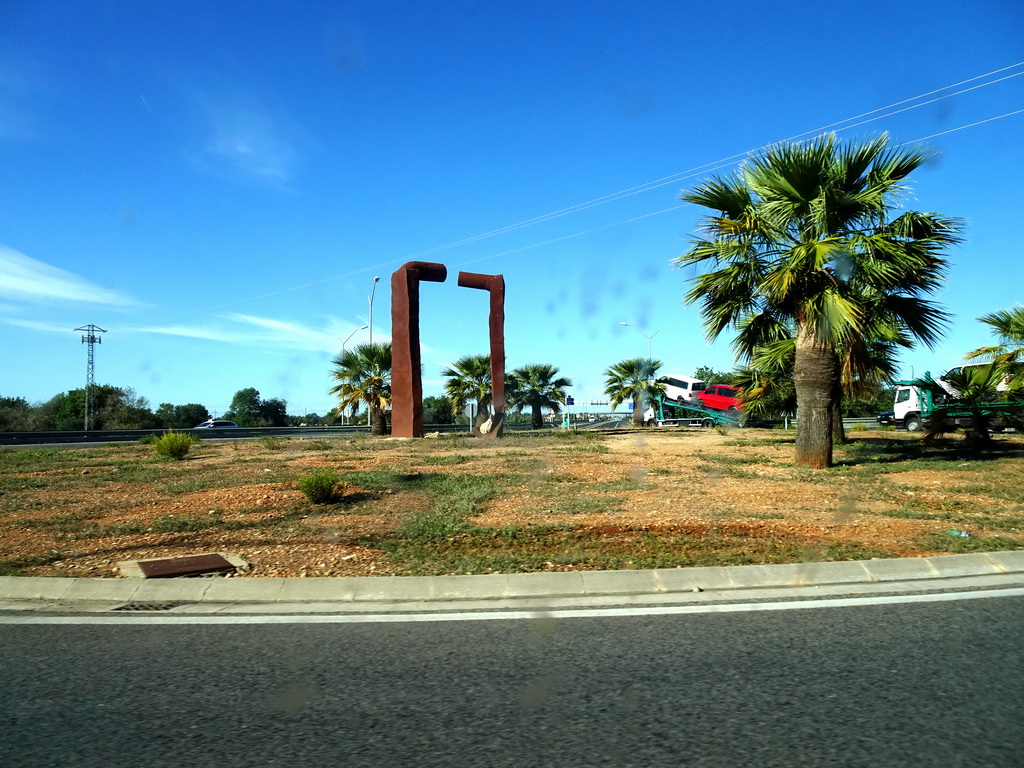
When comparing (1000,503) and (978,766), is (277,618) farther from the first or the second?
(1000,503)

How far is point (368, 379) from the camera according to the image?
31422 millimetres

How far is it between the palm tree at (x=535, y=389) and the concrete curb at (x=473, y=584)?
38670mm

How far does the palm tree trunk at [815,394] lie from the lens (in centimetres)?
1411

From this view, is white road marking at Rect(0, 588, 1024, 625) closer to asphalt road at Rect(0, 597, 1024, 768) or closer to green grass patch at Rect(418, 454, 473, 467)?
asphalt road at Rect(0, 597, 1024, 768)

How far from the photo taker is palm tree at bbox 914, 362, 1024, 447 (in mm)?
17203

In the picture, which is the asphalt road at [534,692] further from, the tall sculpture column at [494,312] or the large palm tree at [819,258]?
the tall sculpture column at [494,312]

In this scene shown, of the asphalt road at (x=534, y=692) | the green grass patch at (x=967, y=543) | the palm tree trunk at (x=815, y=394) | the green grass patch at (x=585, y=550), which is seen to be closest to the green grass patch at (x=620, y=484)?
the green grass patch at (x=585, y=550)

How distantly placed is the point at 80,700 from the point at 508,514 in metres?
6.11

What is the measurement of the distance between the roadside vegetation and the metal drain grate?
0.89 metres

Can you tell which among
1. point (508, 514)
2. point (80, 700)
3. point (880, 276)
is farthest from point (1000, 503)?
point (80, 700)

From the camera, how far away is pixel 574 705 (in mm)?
3803

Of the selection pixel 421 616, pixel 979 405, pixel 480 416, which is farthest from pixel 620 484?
pixel 480 416

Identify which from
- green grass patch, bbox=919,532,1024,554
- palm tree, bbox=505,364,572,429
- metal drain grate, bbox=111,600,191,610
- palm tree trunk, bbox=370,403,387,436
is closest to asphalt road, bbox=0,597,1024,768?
metal drain grate, bbox=111,600,191,610

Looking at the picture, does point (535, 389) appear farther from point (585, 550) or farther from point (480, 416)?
point (585, 550)
